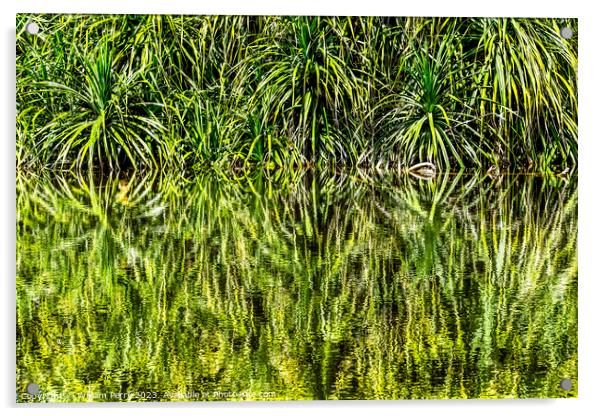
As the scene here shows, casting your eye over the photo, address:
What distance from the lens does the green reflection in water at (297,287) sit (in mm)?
3148

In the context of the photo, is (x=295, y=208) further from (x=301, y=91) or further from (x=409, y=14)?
(x=409, y=14)

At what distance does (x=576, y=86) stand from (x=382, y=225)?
0.77 m

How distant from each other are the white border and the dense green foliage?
0.04 m

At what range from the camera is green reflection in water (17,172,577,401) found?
10.3ft

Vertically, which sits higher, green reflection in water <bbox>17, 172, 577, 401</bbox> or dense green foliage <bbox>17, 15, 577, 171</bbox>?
dense green foliage <bbox>17, 15, 577, 171</bbox>

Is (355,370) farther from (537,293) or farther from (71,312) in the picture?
(71,312)

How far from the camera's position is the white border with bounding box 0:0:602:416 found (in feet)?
10.3

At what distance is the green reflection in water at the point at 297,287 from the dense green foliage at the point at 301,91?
9 cm

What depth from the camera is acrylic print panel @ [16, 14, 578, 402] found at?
10.4 ft

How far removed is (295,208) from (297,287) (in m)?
0.25

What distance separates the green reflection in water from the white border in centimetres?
4

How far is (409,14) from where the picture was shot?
3301 mm

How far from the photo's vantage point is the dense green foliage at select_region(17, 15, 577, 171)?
10.6 ft

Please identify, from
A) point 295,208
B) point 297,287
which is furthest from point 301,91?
point 297,287
